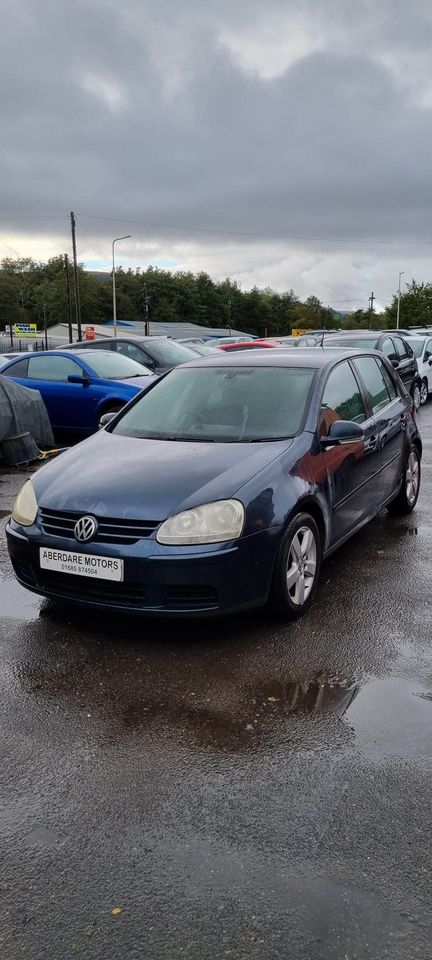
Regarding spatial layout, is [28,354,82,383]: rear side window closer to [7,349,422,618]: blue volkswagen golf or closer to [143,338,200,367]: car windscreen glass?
[143,338,200,367]: car windscreen glass

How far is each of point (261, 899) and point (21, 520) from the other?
99.9 inches

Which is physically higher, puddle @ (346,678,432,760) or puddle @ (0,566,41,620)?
puddle @ (346,678,432,760)

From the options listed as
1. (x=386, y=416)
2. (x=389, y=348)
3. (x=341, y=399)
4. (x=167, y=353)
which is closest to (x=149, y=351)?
(x=167, y=353)

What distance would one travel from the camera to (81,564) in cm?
381

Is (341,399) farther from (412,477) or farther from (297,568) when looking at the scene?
(412,477)

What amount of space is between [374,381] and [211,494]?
266 cm

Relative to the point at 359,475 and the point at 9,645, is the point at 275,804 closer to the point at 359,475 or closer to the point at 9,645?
the point at 9,645

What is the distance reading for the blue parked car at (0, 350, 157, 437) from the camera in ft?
35.1

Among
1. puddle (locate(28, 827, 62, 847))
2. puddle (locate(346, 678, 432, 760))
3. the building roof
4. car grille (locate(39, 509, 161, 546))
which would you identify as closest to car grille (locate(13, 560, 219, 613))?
car grille (locate(39, 509, 161, 546))

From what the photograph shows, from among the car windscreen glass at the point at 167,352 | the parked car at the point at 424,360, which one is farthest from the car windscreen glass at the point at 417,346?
the car windscreen glass at the point at 167,352

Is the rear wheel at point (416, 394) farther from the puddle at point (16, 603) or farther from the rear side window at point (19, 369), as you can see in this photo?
the puddle at point (16, 603)

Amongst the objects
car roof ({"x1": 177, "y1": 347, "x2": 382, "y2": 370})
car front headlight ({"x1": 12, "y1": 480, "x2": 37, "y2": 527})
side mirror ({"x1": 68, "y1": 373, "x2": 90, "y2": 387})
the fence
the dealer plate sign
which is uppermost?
car roof ({"x1": 177, "y1": 347, "x2": 382, "y2": 370})

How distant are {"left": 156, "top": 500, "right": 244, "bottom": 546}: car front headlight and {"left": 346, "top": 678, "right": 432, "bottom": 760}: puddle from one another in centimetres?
97

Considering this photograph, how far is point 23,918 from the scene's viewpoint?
2.11 m
